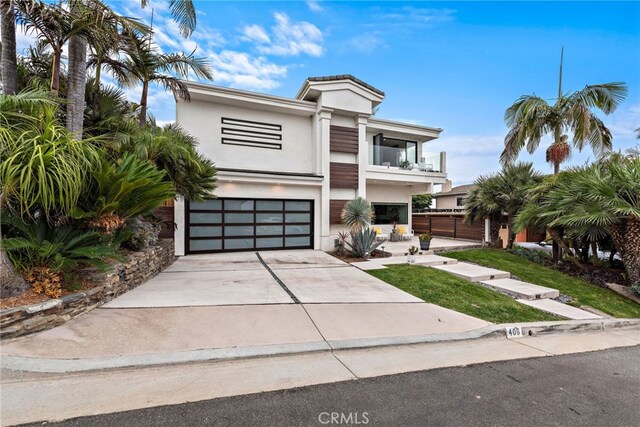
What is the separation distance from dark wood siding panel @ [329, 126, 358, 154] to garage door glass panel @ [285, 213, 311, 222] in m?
3.41

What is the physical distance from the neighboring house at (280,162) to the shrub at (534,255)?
638cm

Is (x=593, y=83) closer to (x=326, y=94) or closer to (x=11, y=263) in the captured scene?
(x=326, y=94)

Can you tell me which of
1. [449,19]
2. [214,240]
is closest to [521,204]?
[449,19]

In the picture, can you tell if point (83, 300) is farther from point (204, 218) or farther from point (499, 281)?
point (499, 281)

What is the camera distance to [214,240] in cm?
1159

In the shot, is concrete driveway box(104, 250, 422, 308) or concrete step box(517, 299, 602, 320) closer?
concrete driveway box(104, 250, 422, 308)

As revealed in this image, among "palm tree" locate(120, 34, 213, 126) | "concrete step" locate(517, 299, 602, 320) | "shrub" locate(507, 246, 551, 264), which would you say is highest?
"palm tree" locate(120, 34, 213, 126)

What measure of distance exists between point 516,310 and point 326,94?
1094 cm

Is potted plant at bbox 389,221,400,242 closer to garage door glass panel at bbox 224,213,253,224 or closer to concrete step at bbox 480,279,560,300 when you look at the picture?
concrete step at bbox 480,279,560,300

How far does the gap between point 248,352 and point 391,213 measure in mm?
14523

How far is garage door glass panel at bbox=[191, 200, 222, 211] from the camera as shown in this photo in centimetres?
1135

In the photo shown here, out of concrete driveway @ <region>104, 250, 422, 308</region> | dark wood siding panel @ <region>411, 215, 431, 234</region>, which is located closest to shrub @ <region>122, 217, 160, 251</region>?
concrete driveway @ <region>104, 250, 422, 308</region>

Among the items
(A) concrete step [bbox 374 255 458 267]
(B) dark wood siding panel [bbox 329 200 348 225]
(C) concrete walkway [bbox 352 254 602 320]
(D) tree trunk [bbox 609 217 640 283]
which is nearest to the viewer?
(C) concrete walkway [bbox 352 254 602 320]

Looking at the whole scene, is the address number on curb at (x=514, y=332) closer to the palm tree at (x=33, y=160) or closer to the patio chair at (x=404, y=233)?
the palm tree at (x=33, y=160)
